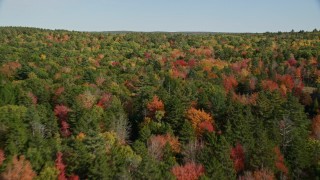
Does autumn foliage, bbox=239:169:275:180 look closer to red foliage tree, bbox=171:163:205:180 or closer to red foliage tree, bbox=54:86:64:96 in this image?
red foliage tree, bbox=171:163:205:180

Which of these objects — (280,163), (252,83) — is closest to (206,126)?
(280,163)

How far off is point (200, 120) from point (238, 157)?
1285cm

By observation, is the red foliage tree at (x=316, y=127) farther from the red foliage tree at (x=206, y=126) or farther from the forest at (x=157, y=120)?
the red foliage tree at (x=206, y=126)

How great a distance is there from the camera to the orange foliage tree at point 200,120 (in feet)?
209

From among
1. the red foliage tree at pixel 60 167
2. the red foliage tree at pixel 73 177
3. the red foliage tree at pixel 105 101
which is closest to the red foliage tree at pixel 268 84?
the red foliage tree at pixel 105 101

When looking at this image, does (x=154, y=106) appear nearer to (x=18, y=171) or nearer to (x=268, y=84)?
(x=268, y=84)

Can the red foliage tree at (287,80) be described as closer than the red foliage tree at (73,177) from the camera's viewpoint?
No

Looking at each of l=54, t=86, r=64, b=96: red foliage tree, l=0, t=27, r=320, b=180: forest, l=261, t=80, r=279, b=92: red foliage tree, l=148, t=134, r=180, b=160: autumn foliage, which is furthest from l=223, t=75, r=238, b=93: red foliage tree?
l=148, t=134, r=180, b=160: autumn foliage

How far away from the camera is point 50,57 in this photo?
11875 centimetres

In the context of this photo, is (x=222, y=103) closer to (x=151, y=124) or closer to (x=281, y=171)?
(x=151, y=124)

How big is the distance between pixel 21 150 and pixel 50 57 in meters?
73.0

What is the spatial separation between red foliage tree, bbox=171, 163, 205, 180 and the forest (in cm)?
14

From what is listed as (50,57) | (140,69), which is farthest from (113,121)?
(50,57)

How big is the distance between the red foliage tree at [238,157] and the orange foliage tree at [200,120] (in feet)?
26.2
